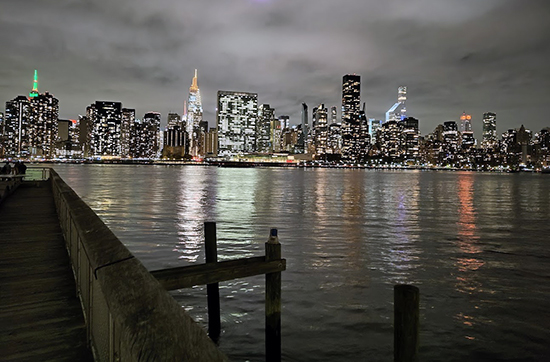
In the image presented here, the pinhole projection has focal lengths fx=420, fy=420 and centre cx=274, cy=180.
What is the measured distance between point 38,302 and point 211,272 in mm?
2744

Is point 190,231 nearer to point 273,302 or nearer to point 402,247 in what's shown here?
point 402,247

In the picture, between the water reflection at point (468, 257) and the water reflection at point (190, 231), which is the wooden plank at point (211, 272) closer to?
the water reflection at point (468, 257)

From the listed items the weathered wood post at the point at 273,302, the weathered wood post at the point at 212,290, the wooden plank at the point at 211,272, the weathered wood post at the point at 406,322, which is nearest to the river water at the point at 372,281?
the weathered wood post at the point at 212,290

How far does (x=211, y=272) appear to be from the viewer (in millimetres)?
7027

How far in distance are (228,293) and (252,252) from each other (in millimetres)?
6281

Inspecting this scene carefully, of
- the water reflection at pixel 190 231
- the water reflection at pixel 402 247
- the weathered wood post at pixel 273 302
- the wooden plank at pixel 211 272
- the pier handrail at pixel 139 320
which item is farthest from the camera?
the water reflection at pixel 190 231

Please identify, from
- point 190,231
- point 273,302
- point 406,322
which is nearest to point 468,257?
point 273,302

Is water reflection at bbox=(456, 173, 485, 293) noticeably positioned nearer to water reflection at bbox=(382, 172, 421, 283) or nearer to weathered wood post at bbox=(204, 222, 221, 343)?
water reflection at bbox=(382, 172, 421, 283)

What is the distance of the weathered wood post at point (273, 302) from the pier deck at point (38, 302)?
128 inches

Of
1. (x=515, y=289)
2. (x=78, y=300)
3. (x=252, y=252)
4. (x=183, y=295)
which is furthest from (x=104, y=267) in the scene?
(x=252, y=252)

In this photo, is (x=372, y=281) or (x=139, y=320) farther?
(x=372, y=281)

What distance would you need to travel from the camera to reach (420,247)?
21219 millimetres

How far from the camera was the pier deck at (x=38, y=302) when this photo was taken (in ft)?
16.4

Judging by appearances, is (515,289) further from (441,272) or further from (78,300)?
(78,300)
